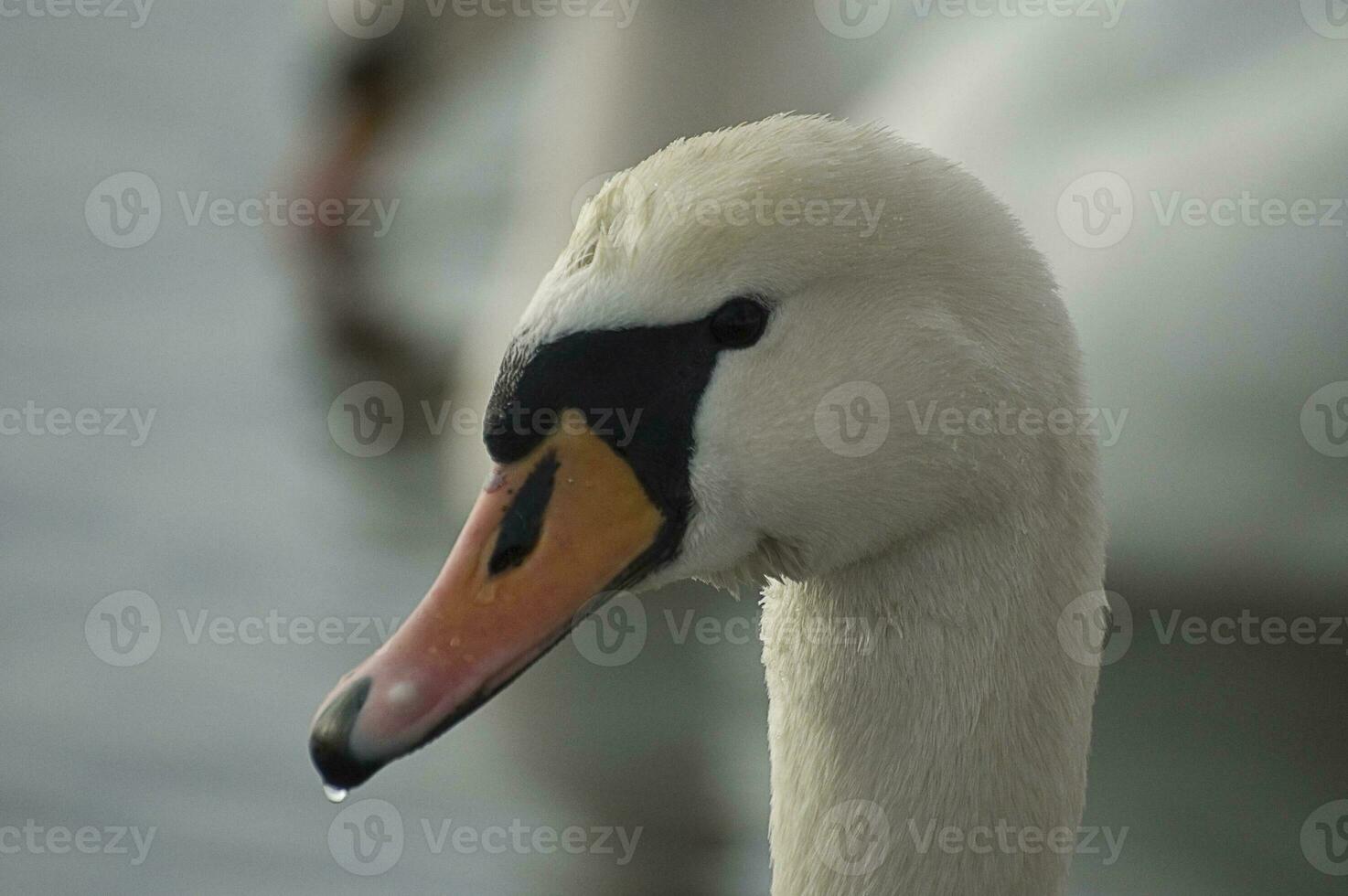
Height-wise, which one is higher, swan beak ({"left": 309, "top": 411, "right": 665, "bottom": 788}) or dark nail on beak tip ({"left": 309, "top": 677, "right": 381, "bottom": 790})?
swan beak ({"left": 309, "top": 411, "right": 665, "bottom": 788})

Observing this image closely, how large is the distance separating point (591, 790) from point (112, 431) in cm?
A: 144

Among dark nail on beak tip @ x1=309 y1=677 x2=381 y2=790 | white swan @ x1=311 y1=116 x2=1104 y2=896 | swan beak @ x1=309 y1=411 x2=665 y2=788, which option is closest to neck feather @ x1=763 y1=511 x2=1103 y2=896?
white swan @ x1=311 y1=116 x2=1104 y2=896

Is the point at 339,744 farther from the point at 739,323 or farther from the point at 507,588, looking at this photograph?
the point at 739,323

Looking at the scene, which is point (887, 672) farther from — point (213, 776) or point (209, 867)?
point (213, 776)

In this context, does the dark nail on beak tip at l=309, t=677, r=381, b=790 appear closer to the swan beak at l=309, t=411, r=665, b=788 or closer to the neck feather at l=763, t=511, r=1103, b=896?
the swan beak at l=309, t=411, r=665, b=788

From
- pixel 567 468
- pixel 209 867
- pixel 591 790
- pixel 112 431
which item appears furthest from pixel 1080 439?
pixel 112 431

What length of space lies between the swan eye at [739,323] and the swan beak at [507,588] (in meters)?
0.13

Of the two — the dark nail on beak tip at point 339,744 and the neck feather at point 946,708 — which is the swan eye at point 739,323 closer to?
the neck feather at point 946,708

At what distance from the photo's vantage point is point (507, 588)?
1546 mm

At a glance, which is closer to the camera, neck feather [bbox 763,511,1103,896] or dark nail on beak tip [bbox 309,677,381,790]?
dark nail on beak tip [bbox 309,677,381,790]

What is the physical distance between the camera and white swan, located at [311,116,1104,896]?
1545 mm

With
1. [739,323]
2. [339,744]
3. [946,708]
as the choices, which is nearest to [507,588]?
[339,744]

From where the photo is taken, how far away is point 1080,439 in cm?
165

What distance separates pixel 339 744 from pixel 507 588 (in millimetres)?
186
